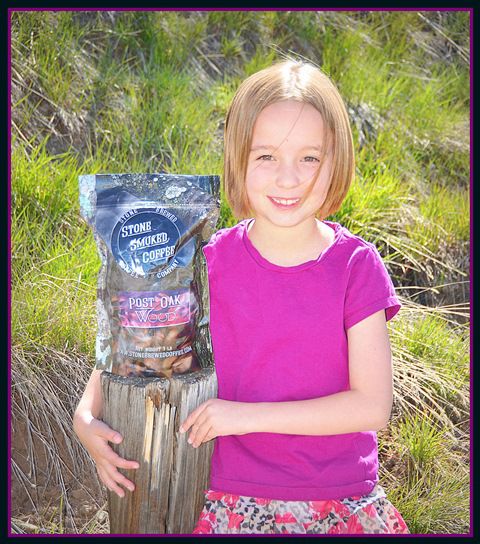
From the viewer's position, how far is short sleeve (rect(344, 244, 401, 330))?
5.70ft

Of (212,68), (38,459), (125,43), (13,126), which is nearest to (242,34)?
(212,68)

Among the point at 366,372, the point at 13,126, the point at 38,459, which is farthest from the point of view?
the point at 13,126

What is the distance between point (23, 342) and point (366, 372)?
50.9 inches

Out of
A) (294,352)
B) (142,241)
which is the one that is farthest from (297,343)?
(142,241)

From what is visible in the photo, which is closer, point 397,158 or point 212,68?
point 397,158

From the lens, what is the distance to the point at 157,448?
170 centimetres

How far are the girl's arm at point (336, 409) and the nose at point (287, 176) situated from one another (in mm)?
345

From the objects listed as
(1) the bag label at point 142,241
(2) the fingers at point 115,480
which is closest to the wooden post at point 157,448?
(2) the fingers at point 115,480

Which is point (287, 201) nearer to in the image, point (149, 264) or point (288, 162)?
point (288, 162)

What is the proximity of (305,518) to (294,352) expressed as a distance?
1.21 ft

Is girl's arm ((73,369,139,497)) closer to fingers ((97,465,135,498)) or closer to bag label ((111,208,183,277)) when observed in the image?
fingers ((97,465,135,498))

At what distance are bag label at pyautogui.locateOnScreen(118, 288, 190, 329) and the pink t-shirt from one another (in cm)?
25

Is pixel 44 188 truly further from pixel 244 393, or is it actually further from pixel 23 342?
pixel 244 393

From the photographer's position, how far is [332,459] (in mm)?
1784
